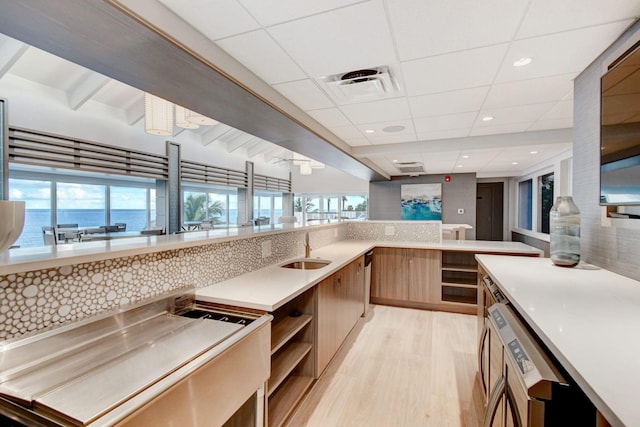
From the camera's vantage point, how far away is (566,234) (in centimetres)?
198

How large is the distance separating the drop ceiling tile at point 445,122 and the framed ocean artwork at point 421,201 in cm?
465

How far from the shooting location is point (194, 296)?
1.65 metres

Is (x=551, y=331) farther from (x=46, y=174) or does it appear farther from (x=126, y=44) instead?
(x=46, y=174)

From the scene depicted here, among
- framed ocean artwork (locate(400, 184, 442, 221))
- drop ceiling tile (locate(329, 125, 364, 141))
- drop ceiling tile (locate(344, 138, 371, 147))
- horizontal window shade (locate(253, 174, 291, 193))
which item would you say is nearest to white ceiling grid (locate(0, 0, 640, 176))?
drop ceiling tile (locate(329, 125, 364, 141))

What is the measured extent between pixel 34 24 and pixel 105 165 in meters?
4.61

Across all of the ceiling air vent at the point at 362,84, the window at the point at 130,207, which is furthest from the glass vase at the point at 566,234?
the window at the point at 130,207

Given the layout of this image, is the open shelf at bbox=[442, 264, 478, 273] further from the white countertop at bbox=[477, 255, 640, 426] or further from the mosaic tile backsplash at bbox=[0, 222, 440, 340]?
the mosaic tile backsplash at bbox=[0, 222, 440, 340]

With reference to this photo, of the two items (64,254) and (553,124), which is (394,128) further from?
(64,254)

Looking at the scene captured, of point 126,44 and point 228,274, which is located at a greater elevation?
point 126,44

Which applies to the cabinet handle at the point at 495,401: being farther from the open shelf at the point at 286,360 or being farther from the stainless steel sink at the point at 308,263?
the stainless steel sink at the point at 308,263

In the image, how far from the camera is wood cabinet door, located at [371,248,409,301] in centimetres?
409

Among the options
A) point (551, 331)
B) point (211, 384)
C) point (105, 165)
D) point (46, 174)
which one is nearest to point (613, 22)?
point (551, 331)

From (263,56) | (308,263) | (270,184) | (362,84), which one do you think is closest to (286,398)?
(308,263)

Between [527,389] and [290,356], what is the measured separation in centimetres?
144
